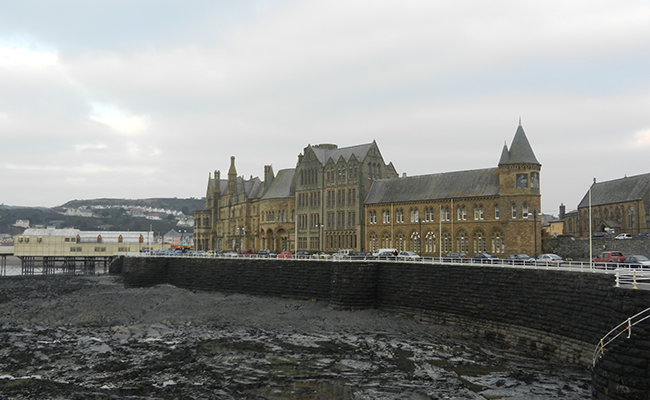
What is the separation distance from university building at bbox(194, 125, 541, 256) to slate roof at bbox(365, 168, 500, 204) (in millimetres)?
159

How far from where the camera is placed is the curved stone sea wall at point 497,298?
2161 centimetres

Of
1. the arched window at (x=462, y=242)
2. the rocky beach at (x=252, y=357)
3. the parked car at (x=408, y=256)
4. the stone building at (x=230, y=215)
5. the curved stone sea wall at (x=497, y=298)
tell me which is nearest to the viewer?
the curved stone sea wall at (x=497, y=298)

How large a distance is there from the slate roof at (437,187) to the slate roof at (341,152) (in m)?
5.24

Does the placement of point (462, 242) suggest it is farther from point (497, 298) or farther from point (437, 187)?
point (497, 298)

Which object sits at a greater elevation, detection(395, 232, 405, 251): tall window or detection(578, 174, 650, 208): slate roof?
detection(578, 174, 650, 208): slate roof

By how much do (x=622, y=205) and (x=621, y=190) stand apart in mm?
3432

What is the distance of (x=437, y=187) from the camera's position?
255 feet

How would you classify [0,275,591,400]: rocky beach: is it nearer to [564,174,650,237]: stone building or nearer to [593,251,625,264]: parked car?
[593,251,625,264]: parked car

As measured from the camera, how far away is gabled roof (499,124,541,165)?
221ft

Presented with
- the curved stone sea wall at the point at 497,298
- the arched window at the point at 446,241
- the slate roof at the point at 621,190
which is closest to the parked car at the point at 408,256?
the curved stone sea wall at the point at 497,298

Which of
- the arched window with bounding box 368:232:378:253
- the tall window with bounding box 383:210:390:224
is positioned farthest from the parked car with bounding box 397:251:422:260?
the arched window with bounding box 368:232:378:253

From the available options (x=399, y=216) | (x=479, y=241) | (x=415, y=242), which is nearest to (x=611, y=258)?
(x=479, y=241)

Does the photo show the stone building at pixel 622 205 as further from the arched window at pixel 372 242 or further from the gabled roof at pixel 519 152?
the arched window at pixel 372 242

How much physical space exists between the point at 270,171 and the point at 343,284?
214ft
